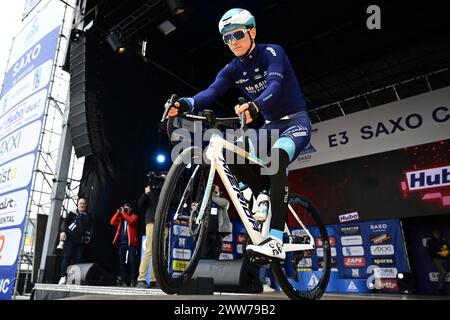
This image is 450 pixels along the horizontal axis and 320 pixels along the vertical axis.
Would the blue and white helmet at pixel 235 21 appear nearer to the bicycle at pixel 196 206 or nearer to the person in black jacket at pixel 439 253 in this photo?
the bicycle at pixel 196 206

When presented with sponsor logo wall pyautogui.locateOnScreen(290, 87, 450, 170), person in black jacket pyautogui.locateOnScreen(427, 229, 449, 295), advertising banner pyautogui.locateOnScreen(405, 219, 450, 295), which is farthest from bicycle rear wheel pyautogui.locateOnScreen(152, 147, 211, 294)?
advertising banner pyautogui.locateOnScreen(405, 219, 450, 295)

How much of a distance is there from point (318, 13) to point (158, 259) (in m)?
8.05

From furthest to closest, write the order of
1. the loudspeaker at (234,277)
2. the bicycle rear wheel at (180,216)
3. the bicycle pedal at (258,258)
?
the loudspeaker at (234,277) → the bicycle pedal at (258,258) → the bicycle rear wheel at (180,216)

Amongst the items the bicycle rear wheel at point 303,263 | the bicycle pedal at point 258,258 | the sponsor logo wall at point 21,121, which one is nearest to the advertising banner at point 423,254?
the bicycle rear wheel at point 303,263

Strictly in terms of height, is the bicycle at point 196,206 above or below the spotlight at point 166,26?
below

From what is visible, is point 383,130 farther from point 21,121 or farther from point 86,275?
point 21,121

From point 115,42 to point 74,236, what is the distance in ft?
13.8

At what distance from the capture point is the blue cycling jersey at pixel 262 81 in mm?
2546

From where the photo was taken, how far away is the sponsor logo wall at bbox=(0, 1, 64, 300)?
19.3 ft

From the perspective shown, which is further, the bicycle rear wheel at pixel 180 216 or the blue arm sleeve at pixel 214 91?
the blue arm sleeve at pixel 214 91

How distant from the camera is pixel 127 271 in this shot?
274 inches

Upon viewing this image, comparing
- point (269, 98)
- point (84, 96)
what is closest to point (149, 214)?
point (84, 96)

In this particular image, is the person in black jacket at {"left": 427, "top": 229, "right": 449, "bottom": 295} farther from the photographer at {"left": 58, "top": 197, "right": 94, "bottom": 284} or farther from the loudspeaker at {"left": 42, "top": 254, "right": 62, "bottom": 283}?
the loudspeaker at {"left": 42, "top": 254, "right": 62, "bottom": 283}

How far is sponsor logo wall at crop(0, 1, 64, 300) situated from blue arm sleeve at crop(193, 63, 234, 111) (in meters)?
4.61
